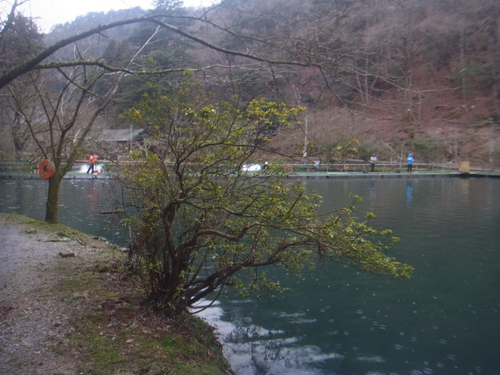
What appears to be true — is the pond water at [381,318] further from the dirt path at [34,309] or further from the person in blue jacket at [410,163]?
the person in blue jacket at [410,163]

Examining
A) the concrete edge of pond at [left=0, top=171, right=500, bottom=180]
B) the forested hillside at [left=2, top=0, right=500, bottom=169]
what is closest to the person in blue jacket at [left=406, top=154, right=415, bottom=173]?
the concrete edge of pond at [left=0, top=171, right=500, bottom=180]

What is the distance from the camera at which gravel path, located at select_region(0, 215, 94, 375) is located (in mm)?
3891

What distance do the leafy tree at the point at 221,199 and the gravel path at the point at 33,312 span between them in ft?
4.09

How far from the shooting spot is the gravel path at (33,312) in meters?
3.89

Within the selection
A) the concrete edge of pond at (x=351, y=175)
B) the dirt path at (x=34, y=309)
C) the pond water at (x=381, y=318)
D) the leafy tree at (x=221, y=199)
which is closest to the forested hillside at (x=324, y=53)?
the leafy tree at (x=221, y=199)

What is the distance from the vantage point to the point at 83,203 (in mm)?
19719

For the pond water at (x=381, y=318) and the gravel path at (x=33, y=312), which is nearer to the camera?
the gravel path at (x=33, y=312)

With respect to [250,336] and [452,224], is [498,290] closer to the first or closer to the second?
[250,336]

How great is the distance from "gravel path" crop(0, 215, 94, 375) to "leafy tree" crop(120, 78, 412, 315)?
1245 millimetres

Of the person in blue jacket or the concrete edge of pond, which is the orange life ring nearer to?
the concrete edge of pond

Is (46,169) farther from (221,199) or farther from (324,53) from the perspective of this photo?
(324,53)

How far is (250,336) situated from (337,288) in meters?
2.76

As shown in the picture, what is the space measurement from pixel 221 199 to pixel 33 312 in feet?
8.56

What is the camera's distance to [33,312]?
5.08 metres
